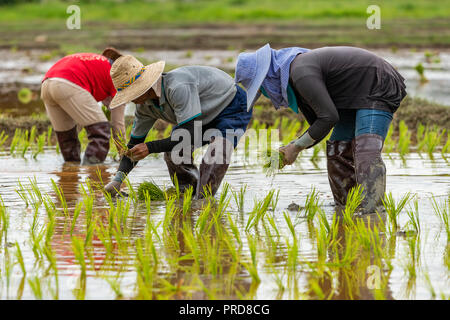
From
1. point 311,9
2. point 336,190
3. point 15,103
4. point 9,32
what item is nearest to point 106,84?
point 336,190

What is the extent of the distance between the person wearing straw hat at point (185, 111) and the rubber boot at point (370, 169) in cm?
85

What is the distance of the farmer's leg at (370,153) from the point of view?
401cm

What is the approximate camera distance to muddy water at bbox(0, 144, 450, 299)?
118 inches

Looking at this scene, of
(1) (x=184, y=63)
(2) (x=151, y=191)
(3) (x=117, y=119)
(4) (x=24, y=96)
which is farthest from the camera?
(1) (x=184, y=63)

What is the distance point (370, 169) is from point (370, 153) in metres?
0.09

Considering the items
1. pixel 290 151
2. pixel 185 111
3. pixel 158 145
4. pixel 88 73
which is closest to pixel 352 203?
pixel 290 151

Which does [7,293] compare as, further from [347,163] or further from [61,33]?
[61,33]

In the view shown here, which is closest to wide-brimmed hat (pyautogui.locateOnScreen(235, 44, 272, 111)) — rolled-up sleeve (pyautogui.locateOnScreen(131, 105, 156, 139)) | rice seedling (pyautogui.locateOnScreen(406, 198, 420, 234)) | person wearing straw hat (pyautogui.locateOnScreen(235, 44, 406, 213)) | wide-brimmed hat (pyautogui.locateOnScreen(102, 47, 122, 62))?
person wearing straw hat (pyautogui.locateOnScreen(235, 44, 406, 213))

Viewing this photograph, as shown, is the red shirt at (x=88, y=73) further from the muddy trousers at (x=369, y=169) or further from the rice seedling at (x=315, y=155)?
the muddy trousers at (x=369, y=169)

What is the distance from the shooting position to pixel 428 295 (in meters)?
2.92

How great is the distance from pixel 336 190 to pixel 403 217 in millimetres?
495

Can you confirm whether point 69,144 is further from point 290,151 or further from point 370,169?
point 370,169

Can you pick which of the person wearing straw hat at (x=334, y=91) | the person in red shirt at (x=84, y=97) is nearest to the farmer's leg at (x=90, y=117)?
the person in red shirt at (x=84, y=97)

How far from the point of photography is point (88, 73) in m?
5.86
